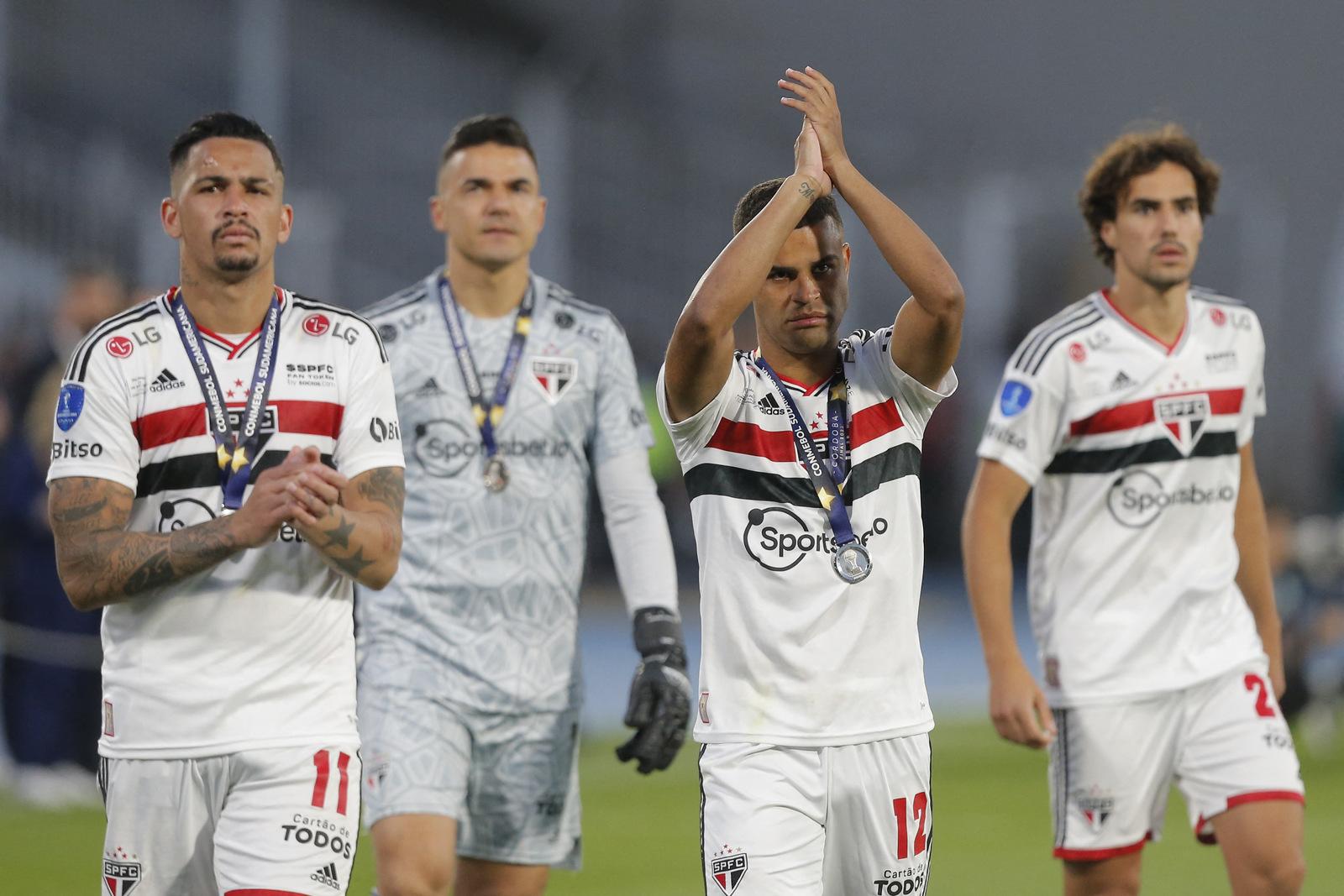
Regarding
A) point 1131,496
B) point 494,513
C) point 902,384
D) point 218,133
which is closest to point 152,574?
point 218,133

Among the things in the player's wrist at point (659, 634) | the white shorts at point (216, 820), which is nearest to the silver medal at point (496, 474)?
the player's wrist at point (659, 634)

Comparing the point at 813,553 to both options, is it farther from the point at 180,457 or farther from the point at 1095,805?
the point at 1095,805

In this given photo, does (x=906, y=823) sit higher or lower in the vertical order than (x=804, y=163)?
lower

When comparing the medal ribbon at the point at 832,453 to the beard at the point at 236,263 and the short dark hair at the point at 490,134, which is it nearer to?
the beard at the point at 236,263

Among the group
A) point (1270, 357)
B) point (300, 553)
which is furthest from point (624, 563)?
point (1270, 357)

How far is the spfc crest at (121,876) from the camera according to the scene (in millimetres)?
4227

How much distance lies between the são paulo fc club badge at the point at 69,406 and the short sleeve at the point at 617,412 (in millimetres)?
1821

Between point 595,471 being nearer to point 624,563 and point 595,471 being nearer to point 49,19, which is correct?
point 624,563

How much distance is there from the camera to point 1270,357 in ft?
62.0

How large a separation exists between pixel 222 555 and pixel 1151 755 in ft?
9.29

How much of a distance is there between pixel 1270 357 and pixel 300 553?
53.3 feet

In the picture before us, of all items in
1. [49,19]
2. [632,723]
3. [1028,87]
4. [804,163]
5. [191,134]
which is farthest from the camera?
[1028,87]

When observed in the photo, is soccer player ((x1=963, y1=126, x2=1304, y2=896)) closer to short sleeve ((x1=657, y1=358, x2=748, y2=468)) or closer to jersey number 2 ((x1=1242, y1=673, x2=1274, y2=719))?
jersey number 2 ((x1=1242, y1=673, x2=1274, y2=719))

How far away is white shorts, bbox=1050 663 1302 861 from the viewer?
17.3 feet
